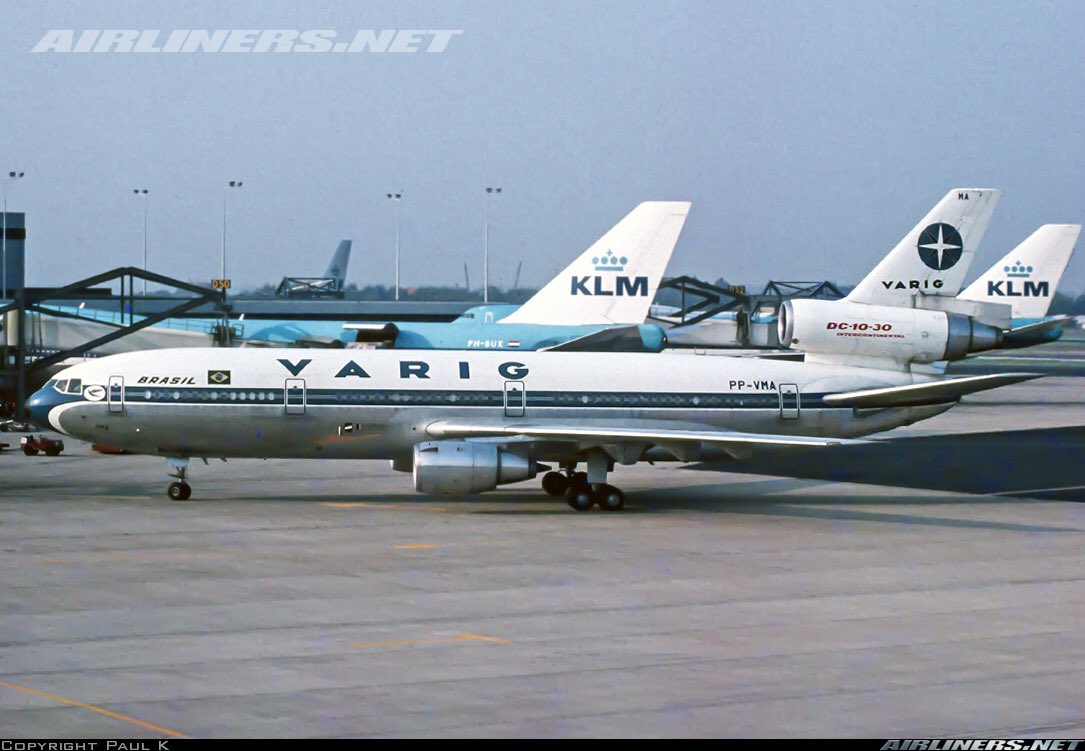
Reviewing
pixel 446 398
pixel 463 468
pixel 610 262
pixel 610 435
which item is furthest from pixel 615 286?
pixel 463 468

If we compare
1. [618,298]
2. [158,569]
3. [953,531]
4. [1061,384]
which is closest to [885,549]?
[953,531]

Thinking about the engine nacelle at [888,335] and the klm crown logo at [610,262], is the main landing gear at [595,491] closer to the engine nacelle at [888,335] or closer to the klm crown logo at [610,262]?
the engine nacelle at [888,335]

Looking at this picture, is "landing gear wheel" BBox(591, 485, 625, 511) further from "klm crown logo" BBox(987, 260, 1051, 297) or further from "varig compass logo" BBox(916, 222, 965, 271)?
"klm crown logo" BBox(987, 260, 1051, 297)

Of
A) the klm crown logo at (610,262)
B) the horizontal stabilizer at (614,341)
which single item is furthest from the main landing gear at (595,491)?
the klm crown logo at (610,262)

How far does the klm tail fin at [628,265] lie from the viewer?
181 feet

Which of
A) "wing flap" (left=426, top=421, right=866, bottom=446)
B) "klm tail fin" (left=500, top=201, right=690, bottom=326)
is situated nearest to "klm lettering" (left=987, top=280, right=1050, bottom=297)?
"klm tail fin" (left=500, top=201, right=690, bottom=326)

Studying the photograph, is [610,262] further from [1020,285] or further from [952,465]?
[1020,285]

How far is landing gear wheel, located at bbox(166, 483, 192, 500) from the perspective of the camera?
38188 millimetres

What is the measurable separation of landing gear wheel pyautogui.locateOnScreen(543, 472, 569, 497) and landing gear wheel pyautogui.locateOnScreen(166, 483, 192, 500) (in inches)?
372

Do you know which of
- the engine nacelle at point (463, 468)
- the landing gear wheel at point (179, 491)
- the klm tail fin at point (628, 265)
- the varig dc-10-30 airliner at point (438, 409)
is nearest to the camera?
the engine nacelle at point (463, 468)

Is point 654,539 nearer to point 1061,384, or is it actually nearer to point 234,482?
point 234,482

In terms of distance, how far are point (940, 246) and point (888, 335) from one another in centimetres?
322

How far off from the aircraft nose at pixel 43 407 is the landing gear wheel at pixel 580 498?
13180 mm

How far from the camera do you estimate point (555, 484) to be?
40.5 meters
